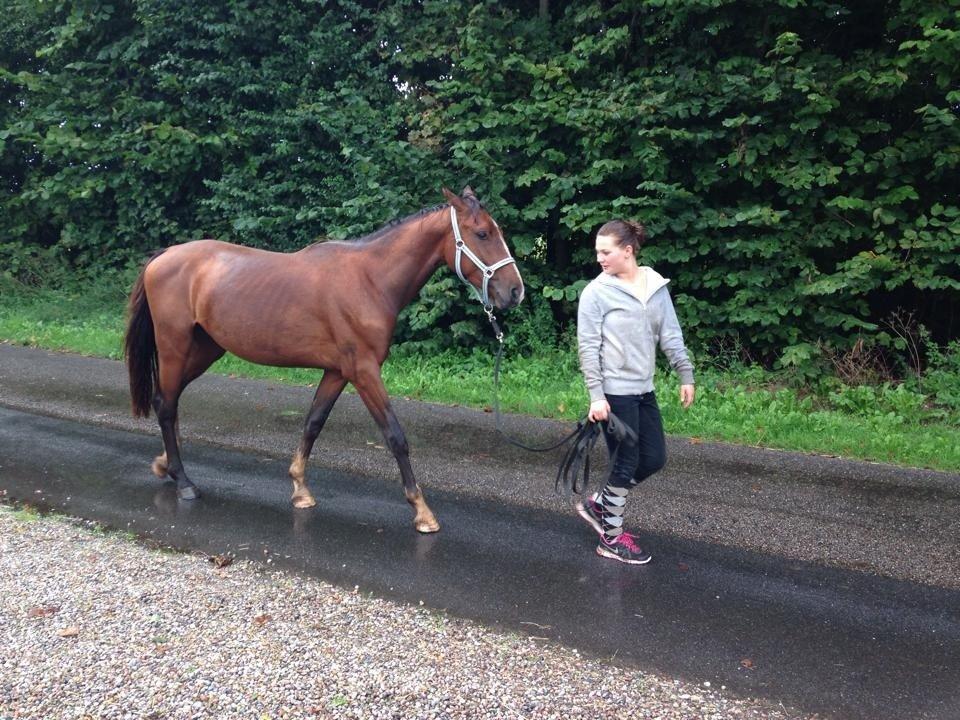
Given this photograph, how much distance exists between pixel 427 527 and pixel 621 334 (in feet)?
5.51

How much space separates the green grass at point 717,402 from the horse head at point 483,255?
10.7 ft

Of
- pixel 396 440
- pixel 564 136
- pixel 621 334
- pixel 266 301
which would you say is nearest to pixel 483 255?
pixel 621 334

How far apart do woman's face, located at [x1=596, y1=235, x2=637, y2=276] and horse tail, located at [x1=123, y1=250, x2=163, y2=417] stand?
148 inches

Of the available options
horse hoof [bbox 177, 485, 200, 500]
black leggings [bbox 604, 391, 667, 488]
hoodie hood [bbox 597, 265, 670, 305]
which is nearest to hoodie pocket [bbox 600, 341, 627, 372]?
black leggings [bbox 604, 391, 667, 488]

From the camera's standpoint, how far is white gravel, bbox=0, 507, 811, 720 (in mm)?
2773

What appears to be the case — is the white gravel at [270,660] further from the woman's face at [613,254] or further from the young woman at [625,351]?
the woman's face at [613,254]

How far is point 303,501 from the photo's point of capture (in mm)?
5129

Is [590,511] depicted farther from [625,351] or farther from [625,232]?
[625,232]

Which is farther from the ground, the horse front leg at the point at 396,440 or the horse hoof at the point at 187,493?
the horse front leg at the point at 396,440

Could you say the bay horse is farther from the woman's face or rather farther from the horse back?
the woman's face

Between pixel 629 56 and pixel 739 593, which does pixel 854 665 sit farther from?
pixel 629 56

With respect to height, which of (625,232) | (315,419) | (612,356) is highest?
(625,232)

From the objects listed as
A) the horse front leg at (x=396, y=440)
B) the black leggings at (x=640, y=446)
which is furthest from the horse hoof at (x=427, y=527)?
the black leggings at (x=640, y=446)

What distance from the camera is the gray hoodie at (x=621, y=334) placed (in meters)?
4.11
